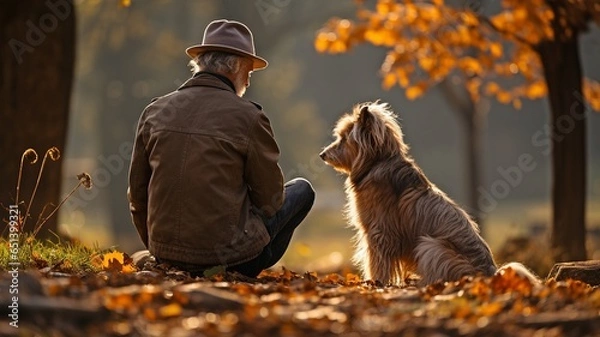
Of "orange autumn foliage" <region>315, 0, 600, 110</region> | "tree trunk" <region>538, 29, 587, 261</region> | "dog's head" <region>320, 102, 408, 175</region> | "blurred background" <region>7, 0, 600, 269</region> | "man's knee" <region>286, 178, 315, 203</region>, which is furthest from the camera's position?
"blurred background" <region>7, 0, 600, 269</region>

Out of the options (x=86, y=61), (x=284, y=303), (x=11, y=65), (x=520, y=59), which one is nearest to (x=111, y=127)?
(x=86, y=61)

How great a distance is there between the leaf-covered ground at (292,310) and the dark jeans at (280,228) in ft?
3.42

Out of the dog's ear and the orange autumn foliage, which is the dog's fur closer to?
the dog's ear

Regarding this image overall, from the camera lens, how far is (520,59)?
13.7 m

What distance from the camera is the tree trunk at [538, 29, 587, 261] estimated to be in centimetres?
1080

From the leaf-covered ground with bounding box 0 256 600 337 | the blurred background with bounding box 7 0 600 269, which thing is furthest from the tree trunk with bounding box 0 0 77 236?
the blurred background with bounding box 7 0 600 269

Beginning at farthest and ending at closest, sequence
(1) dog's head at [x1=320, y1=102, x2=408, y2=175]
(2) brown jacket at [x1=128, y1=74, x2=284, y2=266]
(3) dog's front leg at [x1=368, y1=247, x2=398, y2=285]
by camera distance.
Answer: (1) dog's head at [x1=320, y1=102, x2=408, y2=175]
(3) dog's front leg at [x1=368, y1=247, x2=398, y2=285]
(2) brown jacket at [x1=128, y1=74, x2=284, y2=266]

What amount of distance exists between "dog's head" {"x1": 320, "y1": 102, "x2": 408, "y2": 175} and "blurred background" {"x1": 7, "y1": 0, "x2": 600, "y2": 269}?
45.0ft

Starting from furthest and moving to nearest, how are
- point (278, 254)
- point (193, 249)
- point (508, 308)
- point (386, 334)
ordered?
point (278, 254) → point (193, 249) → point (508, 308) → point (386, 334)

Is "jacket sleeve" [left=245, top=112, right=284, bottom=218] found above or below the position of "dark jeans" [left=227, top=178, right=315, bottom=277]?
above

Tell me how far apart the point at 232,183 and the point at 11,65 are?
172 inches

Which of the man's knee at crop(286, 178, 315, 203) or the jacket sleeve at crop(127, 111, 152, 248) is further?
the man's knee at crop(286, 178, 315, 203)

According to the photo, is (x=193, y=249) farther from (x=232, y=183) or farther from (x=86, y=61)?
(x=86, y=61)

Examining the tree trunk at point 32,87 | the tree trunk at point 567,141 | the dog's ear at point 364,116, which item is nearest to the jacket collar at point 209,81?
the dog's ear at point 364,116
